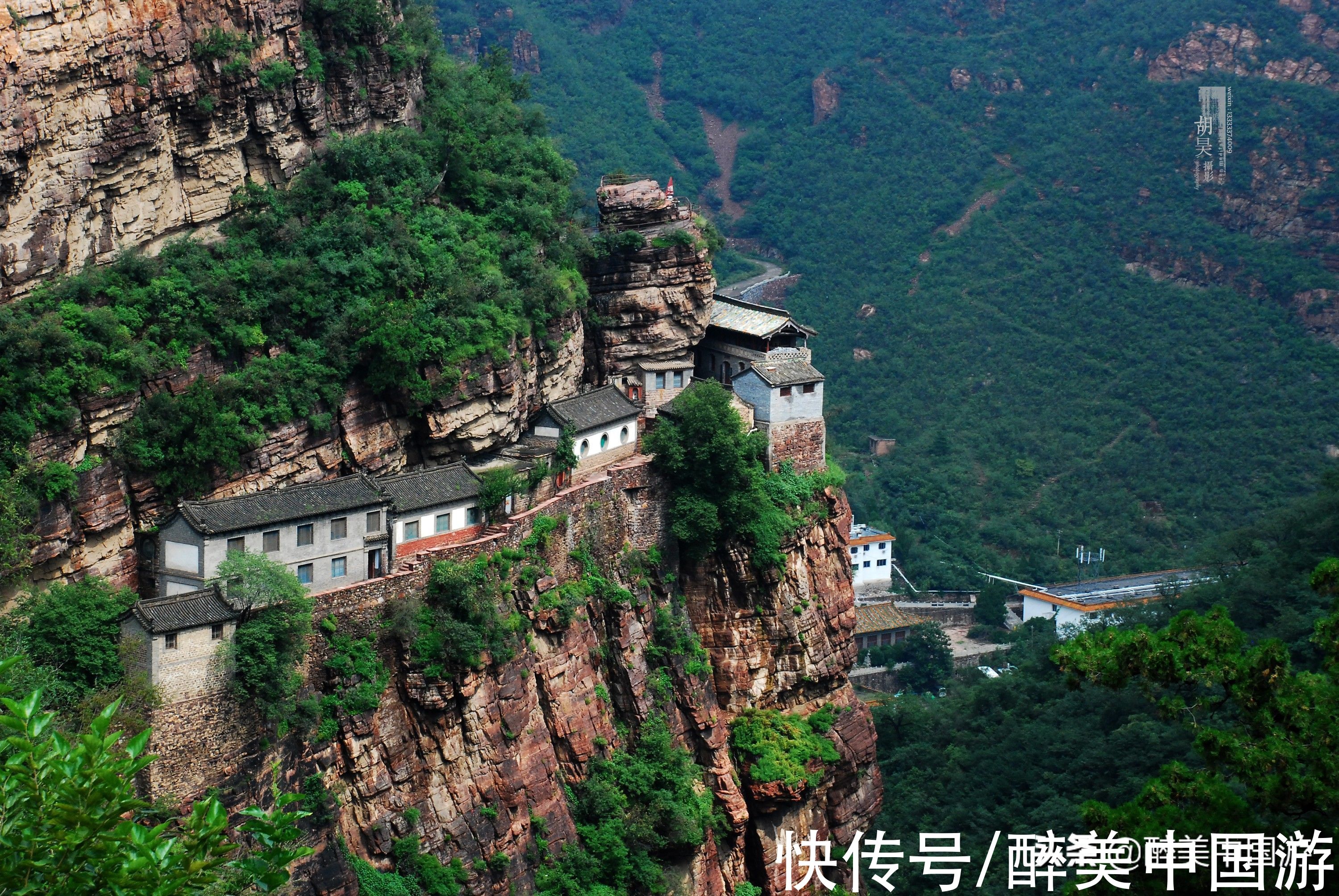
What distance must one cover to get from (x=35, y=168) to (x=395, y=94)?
40.1 ft

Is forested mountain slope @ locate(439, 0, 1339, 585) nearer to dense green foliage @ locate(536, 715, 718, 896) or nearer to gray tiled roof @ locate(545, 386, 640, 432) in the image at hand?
gray tiled roof @ locate(545, 386, 640, 432)

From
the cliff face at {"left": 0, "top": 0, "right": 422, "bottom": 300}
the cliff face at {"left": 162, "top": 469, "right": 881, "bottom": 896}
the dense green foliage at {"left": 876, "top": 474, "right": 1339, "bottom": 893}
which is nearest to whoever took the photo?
the cliff face at {"left": 0, "top": 0, "right": 422, "bottom": 300}

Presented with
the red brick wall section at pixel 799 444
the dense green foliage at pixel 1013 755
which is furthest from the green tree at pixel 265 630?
the dense green foliage at pixel 1013 755

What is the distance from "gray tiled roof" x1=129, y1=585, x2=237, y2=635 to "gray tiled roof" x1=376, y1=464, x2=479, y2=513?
5366 millimetres

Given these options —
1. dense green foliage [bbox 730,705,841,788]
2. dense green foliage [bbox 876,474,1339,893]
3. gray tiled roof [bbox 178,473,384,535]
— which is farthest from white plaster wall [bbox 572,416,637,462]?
dense green foliage [bbox 876,474,1339,893]

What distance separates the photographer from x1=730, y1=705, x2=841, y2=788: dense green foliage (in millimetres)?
45562

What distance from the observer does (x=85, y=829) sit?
1573 cm

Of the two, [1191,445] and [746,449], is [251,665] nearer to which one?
[746,449]

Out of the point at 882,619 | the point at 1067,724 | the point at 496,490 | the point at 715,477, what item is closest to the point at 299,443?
the point at 496,490

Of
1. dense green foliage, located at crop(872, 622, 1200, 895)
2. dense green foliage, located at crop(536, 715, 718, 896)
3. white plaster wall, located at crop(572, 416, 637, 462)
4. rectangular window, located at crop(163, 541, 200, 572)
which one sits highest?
rectangular window, located at crop(163, 541, 200, 572)

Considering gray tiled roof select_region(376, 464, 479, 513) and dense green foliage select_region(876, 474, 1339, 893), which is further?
dense green foliage select_region(876, 474, 1339, 893)

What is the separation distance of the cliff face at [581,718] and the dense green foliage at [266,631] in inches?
28.9

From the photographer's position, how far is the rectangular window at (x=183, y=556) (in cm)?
3316

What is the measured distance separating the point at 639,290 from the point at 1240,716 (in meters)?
24.9
